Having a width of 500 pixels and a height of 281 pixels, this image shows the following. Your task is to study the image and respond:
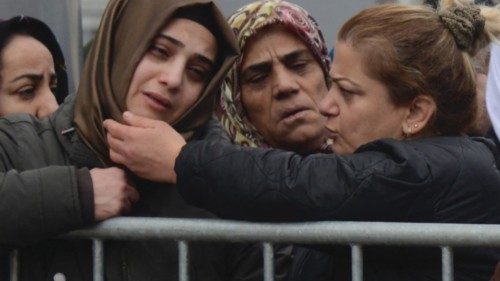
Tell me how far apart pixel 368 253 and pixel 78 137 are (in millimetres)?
843

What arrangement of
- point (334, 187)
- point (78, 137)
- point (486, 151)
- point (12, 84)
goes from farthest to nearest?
point (12, 84), point (78, 137), point (486, 151), point (334, 187)

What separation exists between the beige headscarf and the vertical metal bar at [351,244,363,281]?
2.39 ft

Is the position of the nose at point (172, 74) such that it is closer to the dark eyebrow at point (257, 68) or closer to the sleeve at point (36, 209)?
the sleeve at point (36, 209)

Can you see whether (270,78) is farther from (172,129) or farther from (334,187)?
(334,187)

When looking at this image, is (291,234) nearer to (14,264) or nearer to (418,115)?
(418,115)

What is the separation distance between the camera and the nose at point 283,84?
405 centimetres

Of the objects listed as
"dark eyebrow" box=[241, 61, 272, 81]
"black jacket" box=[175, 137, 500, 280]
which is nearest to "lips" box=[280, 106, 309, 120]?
"dark eyebrow" box=[241, 61, 272, 81]

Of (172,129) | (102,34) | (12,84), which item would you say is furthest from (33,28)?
(172,129)

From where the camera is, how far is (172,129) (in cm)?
318

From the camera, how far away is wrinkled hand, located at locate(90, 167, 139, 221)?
3.09 meters

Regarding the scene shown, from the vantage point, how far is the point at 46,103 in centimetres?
384

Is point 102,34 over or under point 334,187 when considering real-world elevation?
over

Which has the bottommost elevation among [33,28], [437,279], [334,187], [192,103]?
[437,279]

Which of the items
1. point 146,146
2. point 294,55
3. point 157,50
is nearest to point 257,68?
point 294,55
